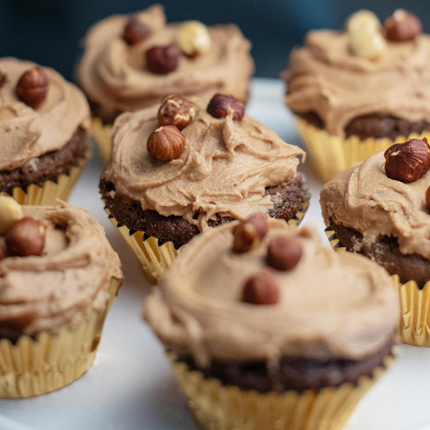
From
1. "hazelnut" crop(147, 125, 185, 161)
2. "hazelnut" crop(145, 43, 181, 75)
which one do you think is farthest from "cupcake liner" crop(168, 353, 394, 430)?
"hazelnut" crop(145, 43, 181, 75)

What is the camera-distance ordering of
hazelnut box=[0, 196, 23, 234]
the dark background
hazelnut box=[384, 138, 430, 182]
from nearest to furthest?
hazelnut box=[0, 196, 23, 234], hazelnut box=[384, 138, 430, 182], the dark background

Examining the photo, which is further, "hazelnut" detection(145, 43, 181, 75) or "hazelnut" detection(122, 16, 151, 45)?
"hazelnut" detection(122, 16, 151, 45)

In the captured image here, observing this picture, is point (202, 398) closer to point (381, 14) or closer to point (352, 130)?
point (352, 130)

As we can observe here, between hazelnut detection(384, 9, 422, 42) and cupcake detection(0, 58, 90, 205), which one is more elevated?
hazelnut detection(384, 9, 422, 42)

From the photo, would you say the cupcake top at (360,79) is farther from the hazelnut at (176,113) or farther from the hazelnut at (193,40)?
the hazelnut at (176,113)

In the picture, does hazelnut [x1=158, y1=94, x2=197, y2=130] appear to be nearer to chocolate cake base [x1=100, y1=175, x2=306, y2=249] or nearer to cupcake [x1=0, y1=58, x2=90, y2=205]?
chocolate cake base [x1=100, y1=175, x2=306, y2=249]

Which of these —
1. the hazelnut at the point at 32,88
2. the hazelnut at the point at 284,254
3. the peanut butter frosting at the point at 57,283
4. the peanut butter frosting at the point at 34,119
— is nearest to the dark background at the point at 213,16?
the peanut butter frosting at the point at 34,119

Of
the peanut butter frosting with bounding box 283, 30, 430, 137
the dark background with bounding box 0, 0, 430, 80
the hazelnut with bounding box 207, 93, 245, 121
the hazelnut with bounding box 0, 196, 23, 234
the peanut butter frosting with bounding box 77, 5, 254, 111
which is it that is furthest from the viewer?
the dark background with bounding box 0, 0, 430, 80
